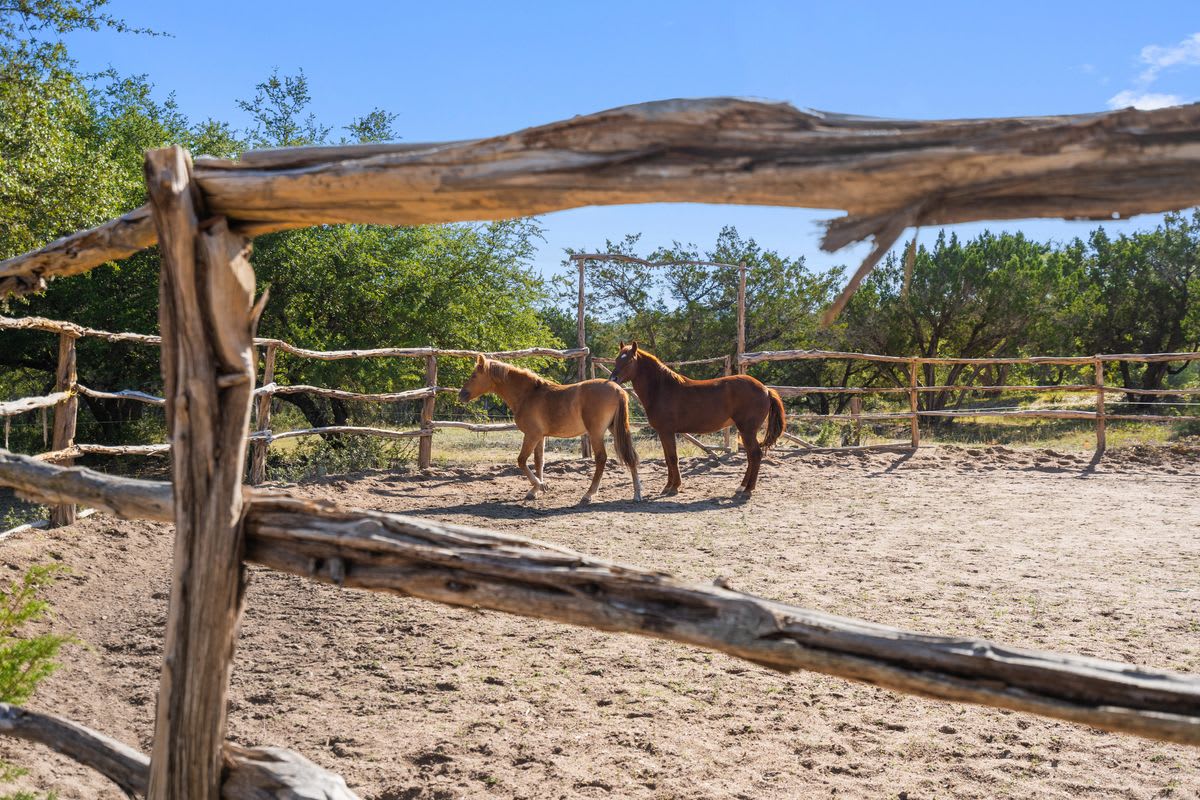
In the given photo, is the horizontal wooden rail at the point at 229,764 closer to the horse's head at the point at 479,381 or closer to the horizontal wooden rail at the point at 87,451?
the horizontal wooden rail at the point at 87,451

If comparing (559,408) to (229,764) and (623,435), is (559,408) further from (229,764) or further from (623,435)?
(229,764)

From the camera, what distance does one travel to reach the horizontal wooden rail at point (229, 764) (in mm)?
1749

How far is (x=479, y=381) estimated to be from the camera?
8.99 metres

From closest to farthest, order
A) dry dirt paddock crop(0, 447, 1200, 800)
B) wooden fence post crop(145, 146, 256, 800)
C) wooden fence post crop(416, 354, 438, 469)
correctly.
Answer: wooden fence post crop(145, 146, 256, 800)
dry dirt paddock crop(0, 447, 1200, 800)
wooden fence post crop(416, 354, 438, 469)

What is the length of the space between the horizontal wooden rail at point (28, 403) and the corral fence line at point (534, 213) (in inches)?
143

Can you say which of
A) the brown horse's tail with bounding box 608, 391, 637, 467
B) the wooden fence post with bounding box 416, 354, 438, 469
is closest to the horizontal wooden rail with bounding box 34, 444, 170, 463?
the wooden fence post with bounding box 416, 354, 438, 469

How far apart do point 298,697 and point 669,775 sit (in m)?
1.61

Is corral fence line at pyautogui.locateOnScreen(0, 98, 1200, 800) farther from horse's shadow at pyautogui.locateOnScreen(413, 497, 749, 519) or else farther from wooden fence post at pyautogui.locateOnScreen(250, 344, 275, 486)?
wooden fence post at pyautogui.locateOnScreen(250, 344, 275, 486)

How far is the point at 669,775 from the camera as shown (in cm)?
281

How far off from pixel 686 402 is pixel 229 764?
752 centimetres

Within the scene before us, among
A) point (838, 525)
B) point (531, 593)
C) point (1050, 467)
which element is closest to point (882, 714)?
point (531, 593)

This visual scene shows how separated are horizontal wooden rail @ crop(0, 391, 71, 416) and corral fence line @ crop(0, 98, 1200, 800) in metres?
3.64

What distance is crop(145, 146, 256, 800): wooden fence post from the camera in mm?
1731

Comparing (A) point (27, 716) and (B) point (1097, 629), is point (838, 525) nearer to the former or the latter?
(B) point (1097, 629)
